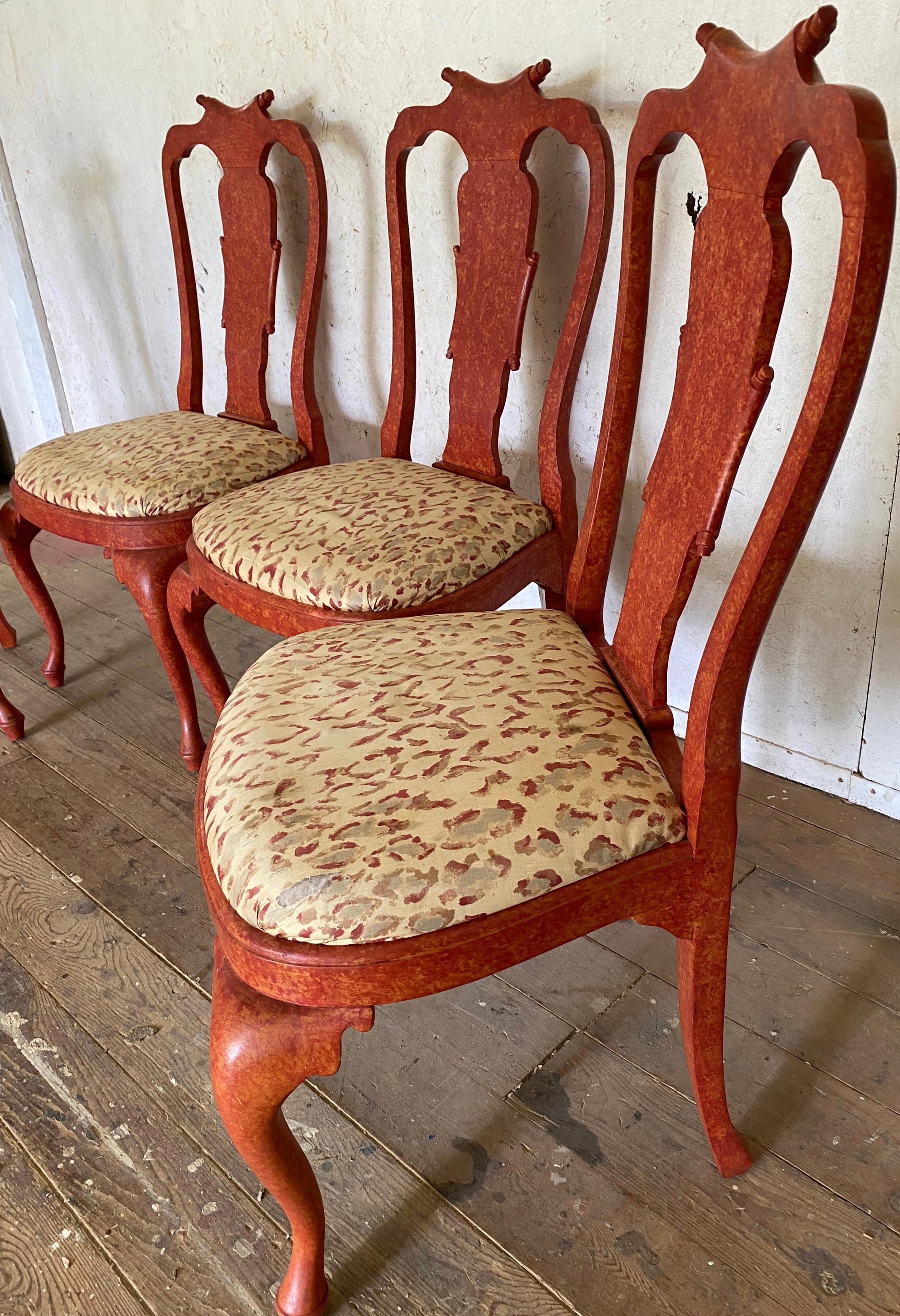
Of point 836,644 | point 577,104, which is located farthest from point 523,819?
point 577,104

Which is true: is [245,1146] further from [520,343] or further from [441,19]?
[441,19]

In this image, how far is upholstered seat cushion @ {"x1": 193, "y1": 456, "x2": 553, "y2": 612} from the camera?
1238 mm

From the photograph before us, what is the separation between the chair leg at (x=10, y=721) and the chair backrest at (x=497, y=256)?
0.99m

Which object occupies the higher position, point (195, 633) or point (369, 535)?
point (369, 535)

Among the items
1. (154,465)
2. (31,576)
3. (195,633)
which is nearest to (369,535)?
(195,633)

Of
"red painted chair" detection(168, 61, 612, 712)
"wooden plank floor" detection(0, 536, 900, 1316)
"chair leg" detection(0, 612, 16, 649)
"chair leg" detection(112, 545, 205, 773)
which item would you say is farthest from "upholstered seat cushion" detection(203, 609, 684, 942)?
"chair leg" detection(0, 612, 16, 649)

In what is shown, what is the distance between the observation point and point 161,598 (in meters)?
1.64

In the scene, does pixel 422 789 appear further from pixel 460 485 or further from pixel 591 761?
pixel 460 485

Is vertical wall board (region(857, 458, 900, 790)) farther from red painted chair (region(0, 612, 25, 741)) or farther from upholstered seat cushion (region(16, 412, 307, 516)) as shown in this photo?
red painted chair (region(0, 612, 25, 741))

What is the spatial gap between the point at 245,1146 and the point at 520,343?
3.61 feet

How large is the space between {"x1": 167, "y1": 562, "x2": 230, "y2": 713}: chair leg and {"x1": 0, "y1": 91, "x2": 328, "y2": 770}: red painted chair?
60 millimetres

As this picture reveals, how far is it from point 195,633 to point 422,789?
886 millimetres

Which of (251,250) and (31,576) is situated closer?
(251,250)

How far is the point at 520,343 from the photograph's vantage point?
4.72ft
